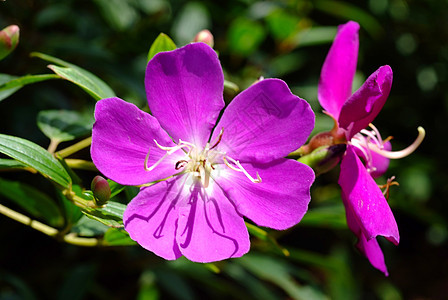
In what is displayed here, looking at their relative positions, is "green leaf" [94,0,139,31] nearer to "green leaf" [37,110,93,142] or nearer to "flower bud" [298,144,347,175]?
"green leaf" [37,110,93,142]

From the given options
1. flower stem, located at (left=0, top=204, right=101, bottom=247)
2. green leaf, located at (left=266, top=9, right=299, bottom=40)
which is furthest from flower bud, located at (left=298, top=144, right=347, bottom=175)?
green leaf, located at (left=266, top=9, right=299, bottom=40)

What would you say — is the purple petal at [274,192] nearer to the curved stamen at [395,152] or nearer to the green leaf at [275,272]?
the curved stamen at [395,152]

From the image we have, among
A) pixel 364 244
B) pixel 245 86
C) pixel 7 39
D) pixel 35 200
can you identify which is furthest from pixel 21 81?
pixel 245 86

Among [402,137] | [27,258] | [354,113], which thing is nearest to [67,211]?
[354,113]

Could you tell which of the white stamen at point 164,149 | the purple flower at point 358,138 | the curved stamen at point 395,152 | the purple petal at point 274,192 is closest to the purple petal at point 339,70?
the purple flower at point 358,138

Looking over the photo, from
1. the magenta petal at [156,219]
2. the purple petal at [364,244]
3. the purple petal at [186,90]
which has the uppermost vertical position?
the purple petal at [186,90]

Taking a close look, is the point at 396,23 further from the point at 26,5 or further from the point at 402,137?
the point at 26,5
